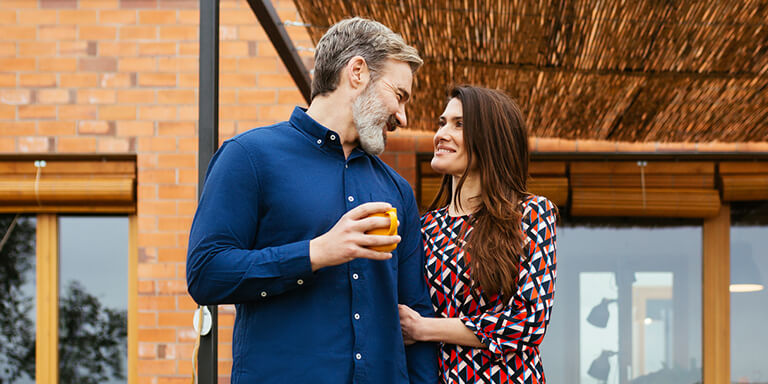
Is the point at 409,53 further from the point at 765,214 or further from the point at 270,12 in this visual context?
the point at 765,214

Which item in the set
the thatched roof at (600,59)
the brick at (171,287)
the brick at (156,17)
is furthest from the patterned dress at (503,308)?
the brick at (156,17)

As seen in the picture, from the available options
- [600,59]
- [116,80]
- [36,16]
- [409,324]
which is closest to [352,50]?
[409,324]

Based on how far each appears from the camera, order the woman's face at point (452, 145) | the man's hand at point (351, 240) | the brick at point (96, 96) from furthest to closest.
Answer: the brick at point (96, 96)
the woman's face at point (452, 145)
the man's hand at point (351, 240)

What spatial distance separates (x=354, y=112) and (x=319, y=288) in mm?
432

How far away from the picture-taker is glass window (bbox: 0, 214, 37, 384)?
445 centimetres

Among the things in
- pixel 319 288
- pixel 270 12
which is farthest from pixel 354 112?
pixel 270 12

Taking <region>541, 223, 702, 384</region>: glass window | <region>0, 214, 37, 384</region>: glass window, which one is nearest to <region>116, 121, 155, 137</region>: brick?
<region>0, 214, 37, 384</region>: glass window

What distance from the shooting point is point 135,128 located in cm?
421

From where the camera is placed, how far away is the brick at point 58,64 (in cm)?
425

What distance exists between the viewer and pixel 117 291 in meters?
4.48

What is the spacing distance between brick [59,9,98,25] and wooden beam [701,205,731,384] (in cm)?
367

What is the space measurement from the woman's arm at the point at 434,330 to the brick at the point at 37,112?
3.07 metres

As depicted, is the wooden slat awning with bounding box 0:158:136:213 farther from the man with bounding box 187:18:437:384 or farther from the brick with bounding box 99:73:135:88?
the man with bounding box 187:18:437:384

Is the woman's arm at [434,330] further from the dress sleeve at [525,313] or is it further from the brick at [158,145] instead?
the brick at [158,145]
